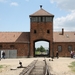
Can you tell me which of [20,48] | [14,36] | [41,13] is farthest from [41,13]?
[20,48]

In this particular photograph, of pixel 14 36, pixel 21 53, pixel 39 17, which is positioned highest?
pixel 39 17

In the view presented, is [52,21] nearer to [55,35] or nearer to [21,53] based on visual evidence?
[55,35]

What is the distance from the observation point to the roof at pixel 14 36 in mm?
56375

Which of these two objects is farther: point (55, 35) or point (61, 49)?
point (55, 35)

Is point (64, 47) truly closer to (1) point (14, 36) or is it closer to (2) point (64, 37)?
(2) point (64, 37)

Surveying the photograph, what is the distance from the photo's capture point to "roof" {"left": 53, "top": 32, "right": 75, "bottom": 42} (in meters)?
56.8

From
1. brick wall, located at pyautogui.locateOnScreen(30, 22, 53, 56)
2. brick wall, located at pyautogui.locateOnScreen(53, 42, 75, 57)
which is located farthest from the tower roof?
brick wall, located at pyautogui.locateOnScreen(53, 42, 75, 57)

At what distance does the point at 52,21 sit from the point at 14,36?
944 cm

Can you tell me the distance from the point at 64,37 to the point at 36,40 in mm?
6757

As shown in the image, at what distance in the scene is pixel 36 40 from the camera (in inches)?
2221

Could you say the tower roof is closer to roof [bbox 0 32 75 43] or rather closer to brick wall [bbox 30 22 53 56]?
brick wall [bbox 30 22 53 56]

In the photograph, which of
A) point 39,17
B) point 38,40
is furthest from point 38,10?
point 38,40

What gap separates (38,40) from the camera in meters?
57.3

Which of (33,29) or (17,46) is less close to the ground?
(33,29)
